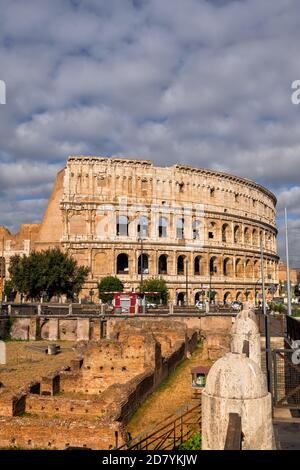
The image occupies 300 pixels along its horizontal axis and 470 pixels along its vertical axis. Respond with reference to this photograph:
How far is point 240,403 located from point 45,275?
4108 cm

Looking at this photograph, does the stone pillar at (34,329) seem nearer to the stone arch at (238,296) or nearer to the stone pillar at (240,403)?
the stone pillar at (240,403)

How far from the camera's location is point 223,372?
11.5 ft

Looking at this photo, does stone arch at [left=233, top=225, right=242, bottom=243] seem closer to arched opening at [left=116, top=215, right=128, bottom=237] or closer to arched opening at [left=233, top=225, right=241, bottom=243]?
arched opening at [left=233, top=225, right=241, bottom=243]

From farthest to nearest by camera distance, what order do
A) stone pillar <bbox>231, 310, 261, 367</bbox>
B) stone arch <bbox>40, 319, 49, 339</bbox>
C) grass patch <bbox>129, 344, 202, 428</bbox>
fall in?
stone arch <bbox>40, 319, 49, 339</bbox> < grass patch <bbox>129, 344, 202, 428</bbox> < stone pillar <bbox>231, 310, 261, 367</bbox>

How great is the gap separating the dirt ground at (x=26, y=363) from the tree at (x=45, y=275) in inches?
471

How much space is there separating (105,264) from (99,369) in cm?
3724

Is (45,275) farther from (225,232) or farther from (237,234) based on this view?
(237,234)

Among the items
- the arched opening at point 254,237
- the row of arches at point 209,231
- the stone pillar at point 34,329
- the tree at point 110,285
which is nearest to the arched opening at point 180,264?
the row of arches at point 209,231

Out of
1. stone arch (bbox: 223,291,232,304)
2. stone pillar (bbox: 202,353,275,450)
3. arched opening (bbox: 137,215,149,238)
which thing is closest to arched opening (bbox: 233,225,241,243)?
stone arch (bbox: 223,291,232,304)

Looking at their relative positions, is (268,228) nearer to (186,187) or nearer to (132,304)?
(186,187)

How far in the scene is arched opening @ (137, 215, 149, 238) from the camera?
54719 millimetres

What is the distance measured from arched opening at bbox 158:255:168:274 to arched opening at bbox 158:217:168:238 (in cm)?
275

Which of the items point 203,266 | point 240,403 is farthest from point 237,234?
point 240,403

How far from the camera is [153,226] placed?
55.1m
